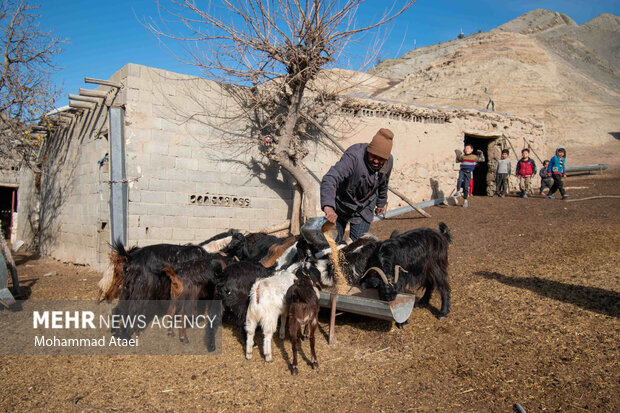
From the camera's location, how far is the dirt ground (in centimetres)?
333

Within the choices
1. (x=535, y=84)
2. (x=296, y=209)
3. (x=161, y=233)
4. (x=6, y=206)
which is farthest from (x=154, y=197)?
(x=535, y=84)

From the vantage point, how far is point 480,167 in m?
16.0

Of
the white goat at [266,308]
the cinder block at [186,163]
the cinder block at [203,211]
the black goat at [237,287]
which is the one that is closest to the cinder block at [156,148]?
the cinder block at [186,163]

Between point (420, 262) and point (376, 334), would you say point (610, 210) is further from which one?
point (376, 334)

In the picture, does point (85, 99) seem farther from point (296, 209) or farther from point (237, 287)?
point (237, 287)

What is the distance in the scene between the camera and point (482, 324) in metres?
4.54

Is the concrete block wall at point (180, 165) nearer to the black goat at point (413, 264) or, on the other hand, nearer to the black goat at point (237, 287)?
the black goat at point (237, 287)

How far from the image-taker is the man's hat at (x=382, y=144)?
184 inches

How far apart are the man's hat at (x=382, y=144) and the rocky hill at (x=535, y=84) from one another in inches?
881

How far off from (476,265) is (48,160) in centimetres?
1232

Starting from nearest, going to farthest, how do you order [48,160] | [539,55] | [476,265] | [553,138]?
[476,265] → [48,160] → [553,138] → [539,55]

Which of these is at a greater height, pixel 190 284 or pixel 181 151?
pixel 181 151

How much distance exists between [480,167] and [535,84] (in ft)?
48.8

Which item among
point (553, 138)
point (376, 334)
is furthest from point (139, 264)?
point (553, 138)
